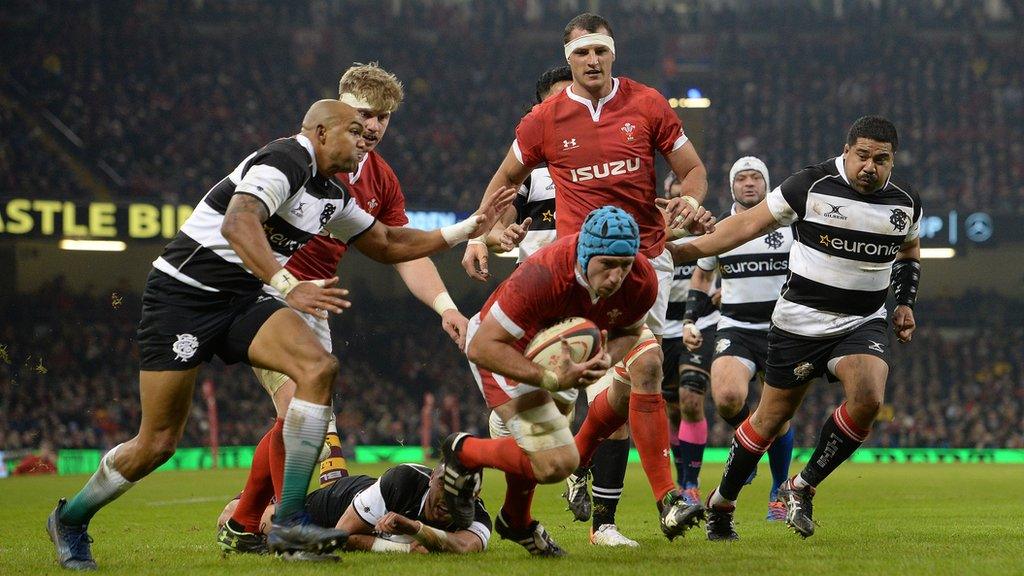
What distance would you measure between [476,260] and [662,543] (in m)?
2.03

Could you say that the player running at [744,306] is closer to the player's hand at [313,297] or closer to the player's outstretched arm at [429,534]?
the player's outstretched arm at [429,534]

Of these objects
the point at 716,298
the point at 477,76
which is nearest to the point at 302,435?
the point at 716,298

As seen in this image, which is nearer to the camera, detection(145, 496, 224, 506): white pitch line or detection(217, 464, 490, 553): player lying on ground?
detection(217, 464, 490, 553): player lying on ground

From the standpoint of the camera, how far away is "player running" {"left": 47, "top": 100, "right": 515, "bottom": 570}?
548cm

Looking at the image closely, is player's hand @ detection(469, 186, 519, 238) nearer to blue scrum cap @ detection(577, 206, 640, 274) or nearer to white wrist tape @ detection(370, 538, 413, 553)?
blue scrum cap @ detection(577, 206, 640, 274)

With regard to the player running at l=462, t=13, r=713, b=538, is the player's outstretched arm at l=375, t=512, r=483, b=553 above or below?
below

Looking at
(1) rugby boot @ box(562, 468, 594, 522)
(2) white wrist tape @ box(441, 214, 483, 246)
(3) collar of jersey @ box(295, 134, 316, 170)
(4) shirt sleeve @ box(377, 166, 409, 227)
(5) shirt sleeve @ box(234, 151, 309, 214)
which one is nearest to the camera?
(5) shirt sleeve @ box(234, 151, 309, 214)

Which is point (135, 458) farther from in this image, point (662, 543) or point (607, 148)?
point (607, 148)

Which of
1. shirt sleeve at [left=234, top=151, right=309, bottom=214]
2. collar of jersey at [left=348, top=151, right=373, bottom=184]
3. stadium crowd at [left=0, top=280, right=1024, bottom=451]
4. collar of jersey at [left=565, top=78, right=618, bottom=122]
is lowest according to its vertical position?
stadium crowd at [left=0, top=280, right=1024, bottom=451]

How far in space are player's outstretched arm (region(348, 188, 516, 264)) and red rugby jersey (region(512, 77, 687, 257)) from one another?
703 millimetres

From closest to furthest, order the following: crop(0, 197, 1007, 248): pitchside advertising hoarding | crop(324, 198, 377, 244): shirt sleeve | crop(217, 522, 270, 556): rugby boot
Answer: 1. crop(324, 198, 377, 244): shirt sleeve
2. crop(217, 522, 270, 556): rugby boot
3. crop(0, 197, 1007, 248): pitchside advertising hoarding

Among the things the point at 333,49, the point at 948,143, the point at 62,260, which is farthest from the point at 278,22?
the point at 948,143

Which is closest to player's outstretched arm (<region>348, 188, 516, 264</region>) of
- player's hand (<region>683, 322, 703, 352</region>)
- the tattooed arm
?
the tattooed arm

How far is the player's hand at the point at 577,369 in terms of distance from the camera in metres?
5.30
